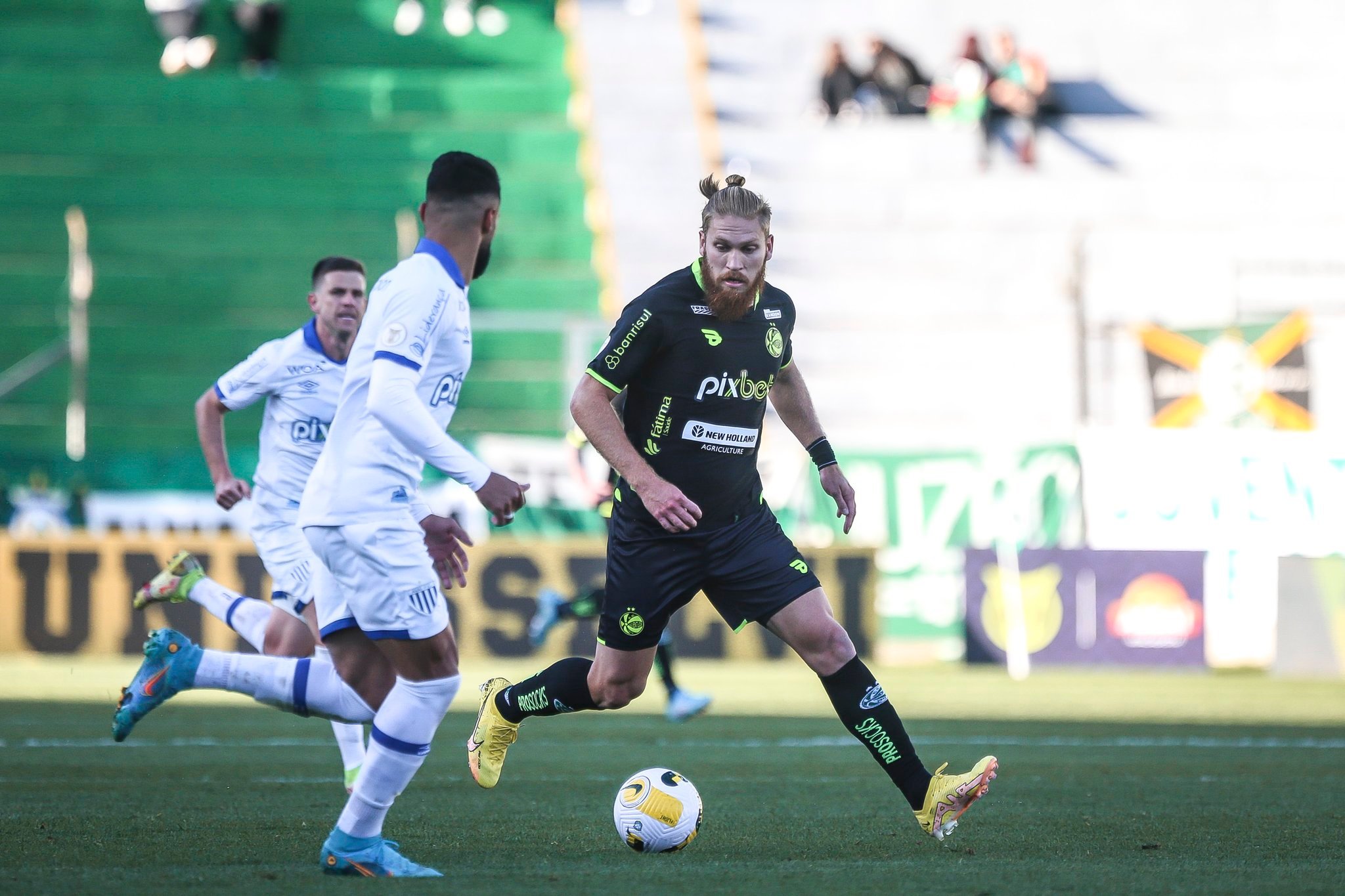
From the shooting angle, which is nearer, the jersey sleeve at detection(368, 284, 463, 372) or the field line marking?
the jersey sleeve at detection(368, 284, 463, 372)

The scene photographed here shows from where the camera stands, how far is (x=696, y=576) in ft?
20.9

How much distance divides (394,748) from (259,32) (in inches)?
881

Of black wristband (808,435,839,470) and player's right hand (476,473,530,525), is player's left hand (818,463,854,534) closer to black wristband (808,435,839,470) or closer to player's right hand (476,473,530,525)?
black wristband (808,435,839,470)

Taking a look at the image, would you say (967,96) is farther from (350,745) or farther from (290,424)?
(350,745)

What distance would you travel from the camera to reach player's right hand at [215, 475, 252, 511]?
789 centimetres

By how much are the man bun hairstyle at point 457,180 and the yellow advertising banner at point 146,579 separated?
11.1 metres

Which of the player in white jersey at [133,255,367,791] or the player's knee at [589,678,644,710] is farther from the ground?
the player in white jersey at [133,255,367,791]

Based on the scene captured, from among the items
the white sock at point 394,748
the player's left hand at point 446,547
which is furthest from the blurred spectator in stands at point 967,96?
the white sock at point 394,748

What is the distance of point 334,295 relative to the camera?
7883mm

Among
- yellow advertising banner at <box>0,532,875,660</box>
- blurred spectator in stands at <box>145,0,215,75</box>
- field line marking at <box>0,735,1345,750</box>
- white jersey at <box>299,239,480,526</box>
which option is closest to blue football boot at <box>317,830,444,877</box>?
white jersey at <box>299,239,480,526</box>

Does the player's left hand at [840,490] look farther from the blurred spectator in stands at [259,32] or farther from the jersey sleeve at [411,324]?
the blurred spectator in stands at [259,32]

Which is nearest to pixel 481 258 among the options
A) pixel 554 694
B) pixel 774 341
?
pixel 774 341

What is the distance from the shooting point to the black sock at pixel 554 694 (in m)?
6.62

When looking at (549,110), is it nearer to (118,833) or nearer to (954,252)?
(954,252)
